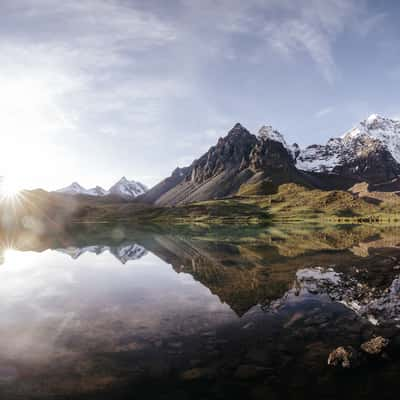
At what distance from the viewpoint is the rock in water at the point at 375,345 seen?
1640 cm

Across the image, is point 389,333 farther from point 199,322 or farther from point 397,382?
point 199,322

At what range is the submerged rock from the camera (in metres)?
15.0

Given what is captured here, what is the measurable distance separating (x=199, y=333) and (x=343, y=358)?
838cm

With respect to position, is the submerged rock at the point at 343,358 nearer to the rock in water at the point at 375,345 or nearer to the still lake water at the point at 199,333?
the still lake water at the point at 199,333

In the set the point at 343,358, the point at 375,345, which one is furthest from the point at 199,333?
the point at 375,345

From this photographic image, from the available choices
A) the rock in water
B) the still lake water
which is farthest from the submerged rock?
the rock in water

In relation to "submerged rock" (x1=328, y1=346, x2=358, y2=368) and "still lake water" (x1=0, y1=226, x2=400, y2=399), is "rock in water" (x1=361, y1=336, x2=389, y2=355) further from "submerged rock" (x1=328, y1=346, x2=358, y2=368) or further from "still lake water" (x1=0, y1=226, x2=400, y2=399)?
"submerged rock" (x1=328, y1=346, x2=358, y2=368)

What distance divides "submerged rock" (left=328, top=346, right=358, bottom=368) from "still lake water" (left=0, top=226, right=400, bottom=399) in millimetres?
392

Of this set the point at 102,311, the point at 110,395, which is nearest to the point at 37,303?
the point at 102,311

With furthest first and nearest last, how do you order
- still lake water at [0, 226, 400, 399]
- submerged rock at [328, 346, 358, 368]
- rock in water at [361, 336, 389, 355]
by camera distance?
rock in water at [361, 336, 389, 355] → submerged rock at [328, 346, 358, 368] → still lake water at [0, 226, 400, 399]

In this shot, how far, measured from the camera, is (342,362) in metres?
15.1

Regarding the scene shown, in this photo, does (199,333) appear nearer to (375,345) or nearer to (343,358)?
(343,358)

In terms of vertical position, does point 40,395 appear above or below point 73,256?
below

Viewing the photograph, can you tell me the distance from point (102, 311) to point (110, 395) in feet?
41.7
